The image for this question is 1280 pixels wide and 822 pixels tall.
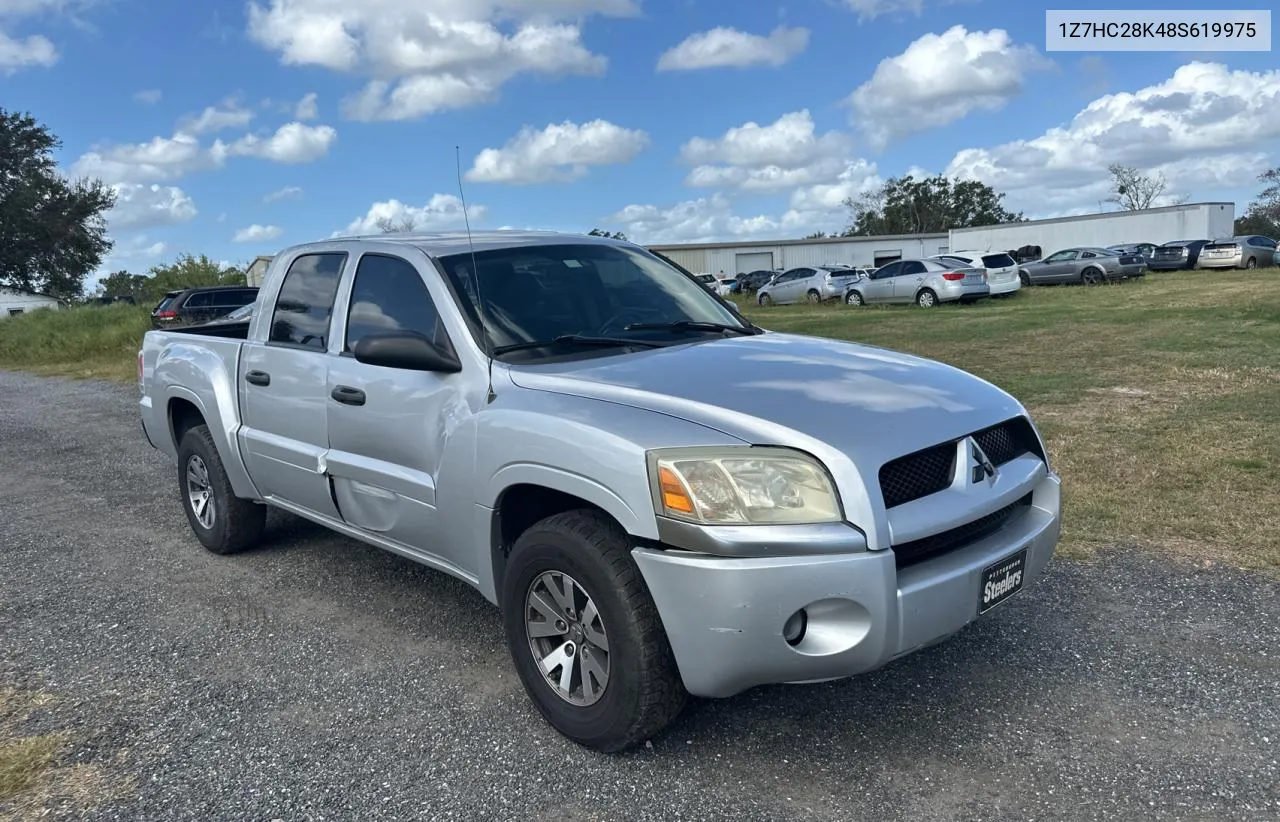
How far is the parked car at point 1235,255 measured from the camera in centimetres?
3247

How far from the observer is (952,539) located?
2.99m

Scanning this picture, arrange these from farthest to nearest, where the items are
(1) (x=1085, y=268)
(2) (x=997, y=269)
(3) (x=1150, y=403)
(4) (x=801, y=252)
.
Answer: (4) (x=801, y=252) < (1) (x=1085, y=268) < (2) (x=997, y=269) < (3) (x=1150, y=403)

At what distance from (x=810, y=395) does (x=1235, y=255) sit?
36.1 metres

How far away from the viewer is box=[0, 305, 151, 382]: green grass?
21.2 m

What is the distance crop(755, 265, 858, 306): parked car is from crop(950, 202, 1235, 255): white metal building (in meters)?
14.9

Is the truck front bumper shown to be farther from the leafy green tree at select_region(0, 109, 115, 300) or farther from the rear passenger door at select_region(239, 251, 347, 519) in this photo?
the leafy green tree at select_region(0, 109, 115, 300)

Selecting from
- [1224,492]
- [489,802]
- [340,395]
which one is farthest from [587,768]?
[1224,492]

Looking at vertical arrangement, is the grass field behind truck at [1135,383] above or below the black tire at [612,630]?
below

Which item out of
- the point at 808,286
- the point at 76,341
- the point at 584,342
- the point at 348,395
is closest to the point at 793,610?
the point at 584,342

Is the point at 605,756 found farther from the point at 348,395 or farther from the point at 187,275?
the point at 187,275

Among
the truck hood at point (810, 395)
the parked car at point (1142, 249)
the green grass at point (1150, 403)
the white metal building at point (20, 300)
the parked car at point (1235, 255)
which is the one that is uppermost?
the white metal building at point (20, 300)

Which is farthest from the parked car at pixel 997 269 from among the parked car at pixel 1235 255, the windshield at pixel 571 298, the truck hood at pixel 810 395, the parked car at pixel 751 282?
the truck hood at pixel 810 395

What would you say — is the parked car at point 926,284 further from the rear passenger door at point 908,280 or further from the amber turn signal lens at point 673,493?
the amber turn signal lens at point 673,493

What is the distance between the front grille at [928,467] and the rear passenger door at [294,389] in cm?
263
